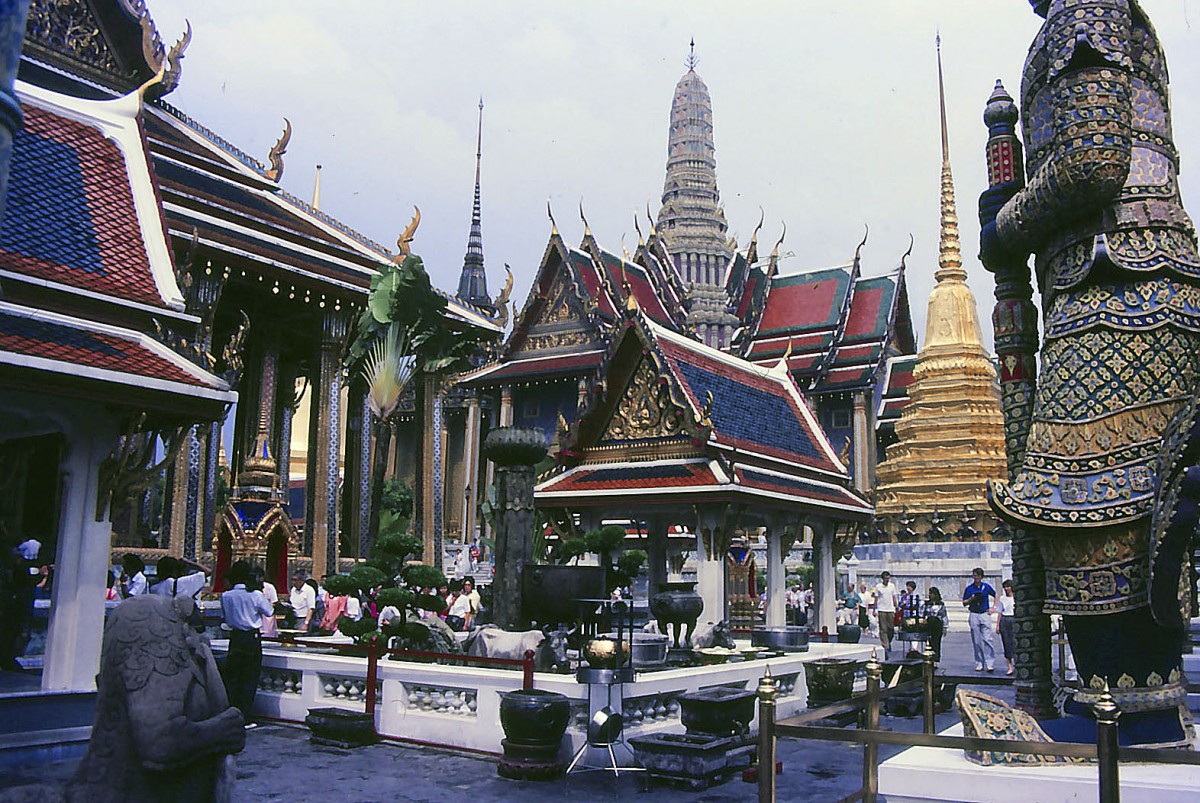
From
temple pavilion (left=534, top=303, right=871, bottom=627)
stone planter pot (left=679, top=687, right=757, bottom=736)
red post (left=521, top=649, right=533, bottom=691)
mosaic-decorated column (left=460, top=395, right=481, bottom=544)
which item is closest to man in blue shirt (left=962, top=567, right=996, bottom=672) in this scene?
temple pavilion (left=534, top=303, right=871, bottom=627)

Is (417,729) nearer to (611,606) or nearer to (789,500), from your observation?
(611,606)

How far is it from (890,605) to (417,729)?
42.3 ft

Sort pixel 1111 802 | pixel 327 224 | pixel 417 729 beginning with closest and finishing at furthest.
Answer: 1. pixel 1111 802
2. pixel 417 729
3. pixel 327 224

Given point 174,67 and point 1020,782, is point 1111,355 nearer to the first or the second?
point 1020,782

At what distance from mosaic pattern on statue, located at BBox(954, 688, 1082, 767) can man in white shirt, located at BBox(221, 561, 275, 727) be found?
23.6ft

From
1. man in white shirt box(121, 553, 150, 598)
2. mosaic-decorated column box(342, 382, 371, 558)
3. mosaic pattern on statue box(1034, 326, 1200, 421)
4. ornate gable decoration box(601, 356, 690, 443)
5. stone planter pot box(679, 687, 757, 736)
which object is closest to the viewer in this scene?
mosaic pattern on statue box(1034, 326, 1200, 421)

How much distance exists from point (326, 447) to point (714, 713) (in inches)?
622

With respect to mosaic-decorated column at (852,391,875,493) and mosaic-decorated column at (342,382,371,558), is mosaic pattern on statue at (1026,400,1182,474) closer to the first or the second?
mosaic-decorated column at (342,382,371,558)

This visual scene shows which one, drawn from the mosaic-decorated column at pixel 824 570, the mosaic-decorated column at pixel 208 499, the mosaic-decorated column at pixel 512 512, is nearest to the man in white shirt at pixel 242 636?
the mosaic-decorated column at pixel 512 512

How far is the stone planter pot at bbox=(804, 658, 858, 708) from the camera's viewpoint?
11.5 metres

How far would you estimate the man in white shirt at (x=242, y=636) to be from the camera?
30.7 feet

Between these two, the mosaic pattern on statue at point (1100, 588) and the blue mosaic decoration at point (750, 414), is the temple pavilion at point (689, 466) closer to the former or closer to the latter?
the blue mosaic decoration at point (750, 414)

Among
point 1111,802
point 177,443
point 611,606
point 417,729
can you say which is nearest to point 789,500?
point 611,606

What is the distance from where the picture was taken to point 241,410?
2475 centimetres
